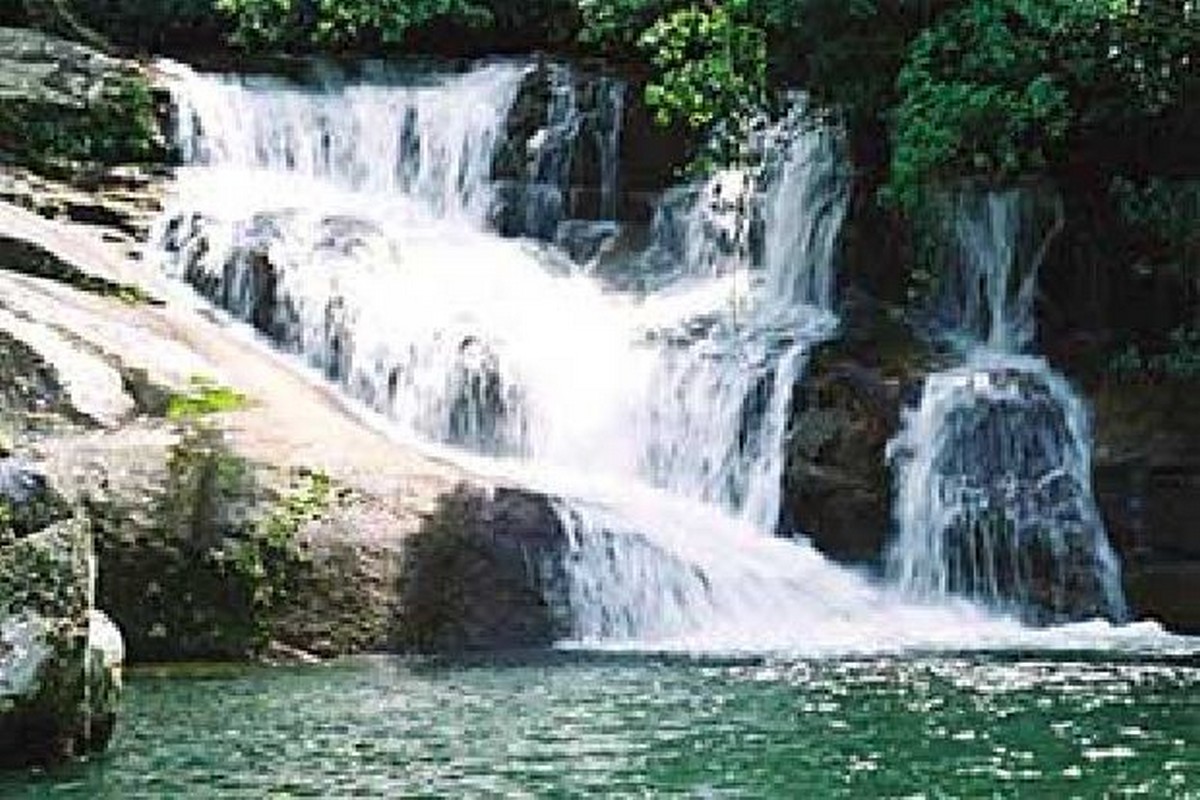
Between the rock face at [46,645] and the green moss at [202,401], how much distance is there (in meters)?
6.36

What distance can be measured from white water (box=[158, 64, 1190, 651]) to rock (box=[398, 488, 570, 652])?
0.29 metres

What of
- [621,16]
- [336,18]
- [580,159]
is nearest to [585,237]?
[580,159]

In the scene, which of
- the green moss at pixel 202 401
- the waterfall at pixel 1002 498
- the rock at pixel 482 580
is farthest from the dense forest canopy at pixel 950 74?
the green moss at pixel 202 401

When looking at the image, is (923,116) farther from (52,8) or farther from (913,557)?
(52,8)

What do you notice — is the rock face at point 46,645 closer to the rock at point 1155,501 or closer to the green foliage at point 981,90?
the rock at point 1155,501

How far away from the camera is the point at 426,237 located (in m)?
24.1

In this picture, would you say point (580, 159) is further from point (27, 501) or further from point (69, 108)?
point (27, 501)

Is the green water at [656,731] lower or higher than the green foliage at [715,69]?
lower

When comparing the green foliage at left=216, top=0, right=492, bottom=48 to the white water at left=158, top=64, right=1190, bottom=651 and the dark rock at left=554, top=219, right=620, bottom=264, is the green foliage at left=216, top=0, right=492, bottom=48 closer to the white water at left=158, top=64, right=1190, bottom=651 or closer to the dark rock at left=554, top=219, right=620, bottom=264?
the white water at left=158, top=64, right=1190, bottom=651

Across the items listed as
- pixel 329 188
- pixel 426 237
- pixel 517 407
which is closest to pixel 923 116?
pixel 517 407

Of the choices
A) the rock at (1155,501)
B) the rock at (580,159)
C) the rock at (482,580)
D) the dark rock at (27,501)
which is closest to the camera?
the dark rock at (27,501)

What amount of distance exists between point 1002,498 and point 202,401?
24.6 feet

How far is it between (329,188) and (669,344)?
6168 mm

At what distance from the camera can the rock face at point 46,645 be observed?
31.2 feet
